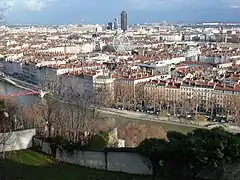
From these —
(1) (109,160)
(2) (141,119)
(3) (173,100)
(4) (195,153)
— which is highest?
(4) (195,153)

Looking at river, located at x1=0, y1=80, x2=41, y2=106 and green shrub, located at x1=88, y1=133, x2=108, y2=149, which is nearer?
green shrub, located at x1=88, y1=133, x2=108, y2=149

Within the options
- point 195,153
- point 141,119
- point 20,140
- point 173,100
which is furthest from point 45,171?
point 173,100

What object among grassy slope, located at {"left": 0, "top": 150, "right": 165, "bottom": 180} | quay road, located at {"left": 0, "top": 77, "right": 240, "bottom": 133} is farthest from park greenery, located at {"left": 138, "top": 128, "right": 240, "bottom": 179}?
quay road, located at {"left": 0, "top": 77, "right": 240, "bottom": 133}

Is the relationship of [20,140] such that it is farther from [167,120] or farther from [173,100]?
[173,100]

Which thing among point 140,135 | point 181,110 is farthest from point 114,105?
point 140,135

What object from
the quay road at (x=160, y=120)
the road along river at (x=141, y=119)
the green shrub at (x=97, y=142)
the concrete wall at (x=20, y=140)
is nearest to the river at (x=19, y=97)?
the quay road at (x=160, y=120)

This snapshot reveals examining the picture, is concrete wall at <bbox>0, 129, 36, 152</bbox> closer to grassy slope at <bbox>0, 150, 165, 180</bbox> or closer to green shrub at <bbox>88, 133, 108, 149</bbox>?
grassy slope at <bbox>0, 150, 165, 180</bbox>
